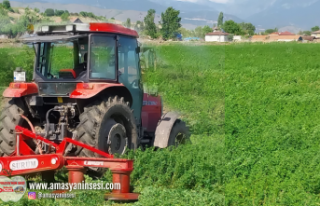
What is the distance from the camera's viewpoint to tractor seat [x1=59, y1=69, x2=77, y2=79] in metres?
7.47

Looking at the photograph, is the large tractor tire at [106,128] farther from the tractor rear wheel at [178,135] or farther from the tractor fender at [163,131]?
the tractor rear wheel at [178,135]

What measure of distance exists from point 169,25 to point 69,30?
4.49m

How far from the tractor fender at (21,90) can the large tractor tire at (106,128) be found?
101cm

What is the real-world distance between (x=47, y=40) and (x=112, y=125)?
4.89 feet

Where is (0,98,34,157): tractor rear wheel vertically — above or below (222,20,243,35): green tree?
below

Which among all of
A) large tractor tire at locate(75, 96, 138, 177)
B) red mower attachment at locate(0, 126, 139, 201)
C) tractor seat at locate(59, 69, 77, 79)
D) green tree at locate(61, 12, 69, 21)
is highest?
green tree at locate(61, 12, 69, 21)

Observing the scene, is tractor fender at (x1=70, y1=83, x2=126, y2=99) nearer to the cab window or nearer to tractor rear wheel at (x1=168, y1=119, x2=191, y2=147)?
the cab window

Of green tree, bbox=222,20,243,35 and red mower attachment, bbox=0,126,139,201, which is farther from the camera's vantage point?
green tree, bbox=222,20,243,35

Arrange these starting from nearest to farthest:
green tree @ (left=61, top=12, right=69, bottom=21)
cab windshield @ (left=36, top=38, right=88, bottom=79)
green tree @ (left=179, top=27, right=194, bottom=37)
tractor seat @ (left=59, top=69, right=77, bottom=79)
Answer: tractor seat @ (left=59, top=69, right=77, bottom=79) → cab windshield @ (left=36, top=38, right=88, bottom=79) → green tree @ (left=61, top=12, right=69, bottom=21) → green tree @ (left=179, top=27, right=194, bottom=37)

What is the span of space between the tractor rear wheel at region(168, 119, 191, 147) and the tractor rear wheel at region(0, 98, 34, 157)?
2.49 meters

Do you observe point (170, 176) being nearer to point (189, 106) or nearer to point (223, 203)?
point (223, 203)

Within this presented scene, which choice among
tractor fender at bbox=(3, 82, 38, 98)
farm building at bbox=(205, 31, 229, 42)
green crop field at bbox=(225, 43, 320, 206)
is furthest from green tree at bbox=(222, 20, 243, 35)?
tractor fender at bbox=(3, 82, 38, 98)

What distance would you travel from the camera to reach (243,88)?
16984mm

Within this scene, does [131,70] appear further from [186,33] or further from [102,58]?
[186,33]
